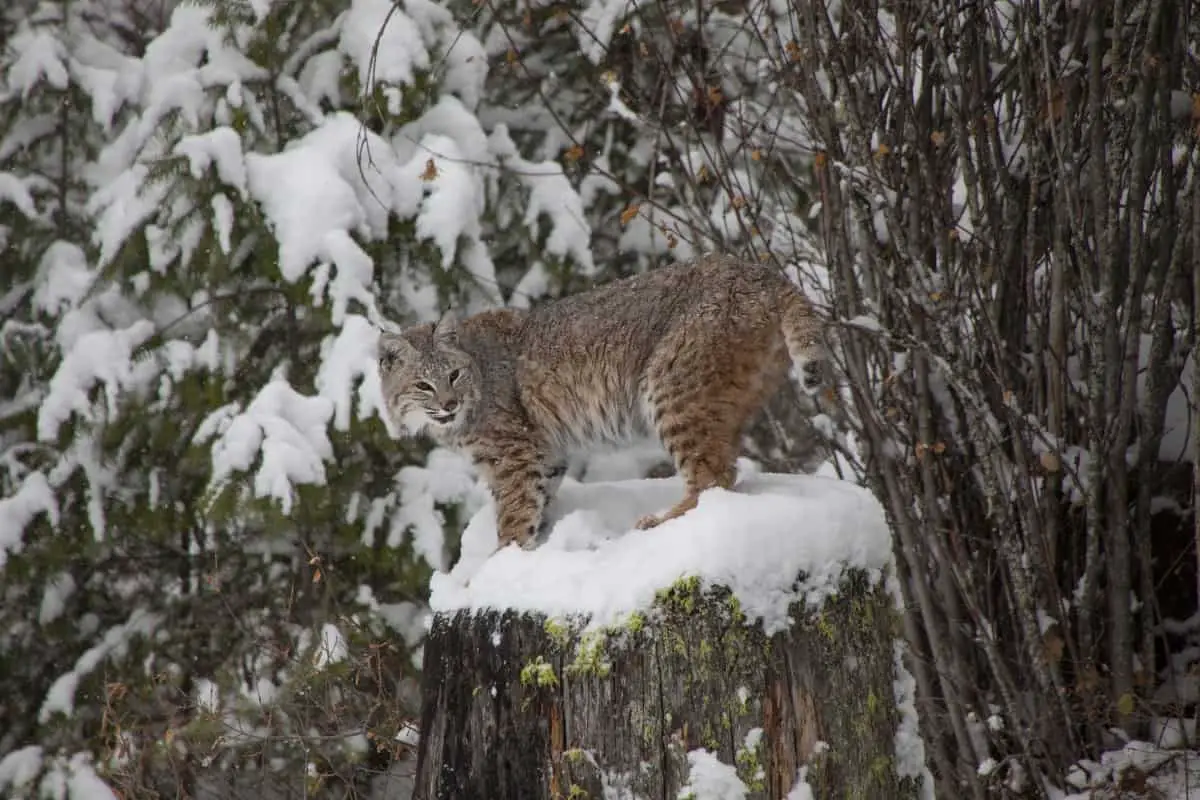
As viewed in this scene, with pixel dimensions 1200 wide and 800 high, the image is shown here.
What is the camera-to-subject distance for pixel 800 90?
362 cm

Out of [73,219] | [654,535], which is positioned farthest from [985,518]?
[73,219]

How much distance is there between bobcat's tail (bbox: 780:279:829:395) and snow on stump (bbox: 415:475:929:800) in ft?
1.80

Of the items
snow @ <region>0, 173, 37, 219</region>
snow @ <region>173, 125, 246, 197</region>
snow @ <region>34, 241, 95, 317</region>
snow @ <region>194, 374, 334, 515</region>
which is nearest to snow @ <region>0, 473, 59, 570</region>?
snow @ <region>34, 241, 95, 317</region>

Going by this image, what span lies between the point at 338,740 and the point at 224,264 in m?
2.62

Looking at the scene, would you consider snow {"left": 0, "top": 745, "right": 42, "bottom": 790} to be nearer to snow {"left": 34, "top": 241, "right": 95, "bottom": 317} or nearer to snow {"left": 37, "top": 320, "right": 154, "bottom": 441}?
snow {"left": 37, "top": 320, "right": 154, "bottom": 441}

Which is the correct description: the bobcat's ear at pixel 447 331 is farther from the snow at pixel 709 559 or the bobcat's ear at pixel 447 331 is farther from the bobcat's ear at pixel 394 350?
the snow at pixel 709 559

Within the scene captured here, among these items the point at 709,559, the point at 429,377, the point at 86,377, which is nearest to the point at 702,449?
the point at 709,559

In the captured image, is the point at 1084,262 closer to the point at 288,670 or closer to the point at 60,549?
the point at 288,670

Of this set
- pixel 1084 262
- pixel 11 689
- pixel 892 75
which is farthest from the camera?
pixel 11 689

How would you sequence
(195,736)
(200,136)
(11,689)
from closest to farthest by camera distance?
(195,736) → (200,136) → (11,689)

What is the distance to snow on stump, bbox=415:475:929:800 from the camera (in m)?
2.95

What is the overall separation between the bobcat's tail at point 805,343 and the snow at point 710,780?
138cm

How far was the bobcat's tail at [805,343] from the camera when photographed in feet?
12.6

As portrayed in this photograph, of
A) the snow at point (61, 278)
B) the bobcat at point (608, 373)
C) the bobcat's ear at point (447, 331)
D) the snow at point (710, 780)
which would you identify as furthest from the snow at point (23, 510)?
the snow at point (710, 780)
